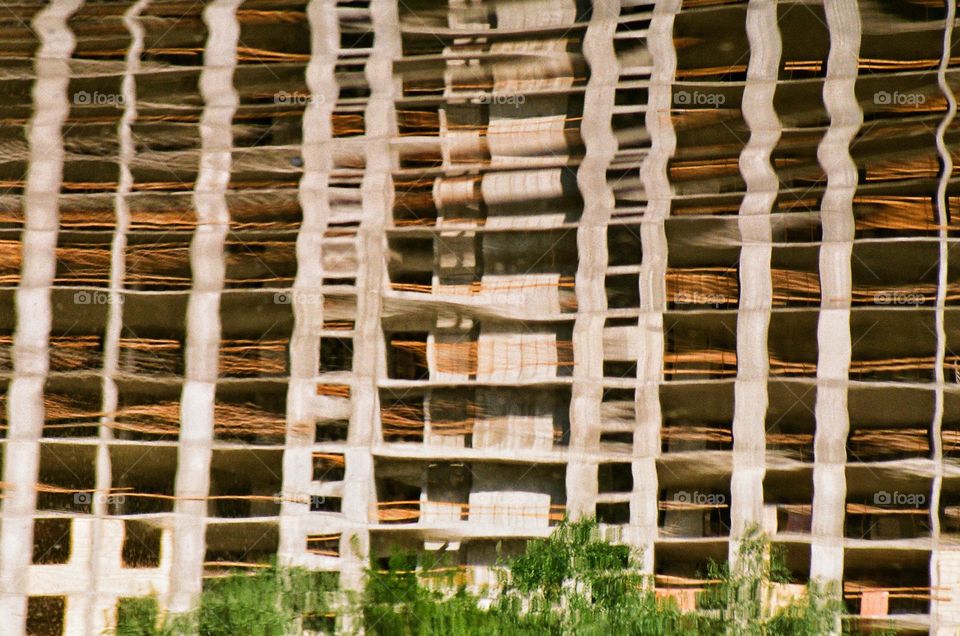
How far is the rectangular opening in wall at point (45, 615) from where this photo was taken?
1478 centimetres

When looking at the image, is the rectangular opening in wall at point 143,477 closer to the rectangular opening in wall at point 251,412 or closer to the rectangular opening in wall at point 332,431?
the rectangular opening in wall at point 251,412

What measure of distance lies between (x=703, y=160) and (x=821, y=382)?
3605mm

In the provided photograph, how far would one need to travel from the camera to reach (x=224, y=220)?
49.3 feet

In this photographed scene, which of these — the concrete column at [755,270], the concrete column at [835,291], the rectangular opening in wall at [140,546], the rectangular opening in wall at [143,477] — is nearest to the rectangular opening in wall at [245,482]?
the rectangular opening in wall at [143,477]

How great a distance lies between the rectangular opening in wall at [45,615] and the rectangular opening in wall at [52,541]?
546 mm

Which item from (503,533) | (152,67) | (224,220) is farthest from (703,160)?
(152,67)

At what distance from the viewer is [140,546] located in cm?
1487

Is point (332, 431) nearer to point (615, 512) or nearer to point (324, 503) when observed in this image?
point (324, 503)

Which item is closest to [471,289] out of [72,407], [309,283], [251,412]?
[309,283]

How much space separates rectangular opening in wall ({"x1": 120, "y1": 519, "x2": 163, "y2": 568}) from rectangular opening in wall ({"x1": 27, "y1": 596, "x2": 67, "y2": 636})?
1108mm

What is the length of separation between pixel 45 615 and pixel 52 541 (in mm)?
1069

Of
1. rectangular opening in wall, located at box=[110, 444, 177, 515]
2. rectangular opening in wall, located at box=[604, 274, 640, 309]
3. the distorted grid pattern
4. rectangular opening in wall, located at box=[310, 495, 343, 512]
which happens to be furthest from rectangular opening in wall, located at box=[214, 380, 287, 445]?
rectangular opening in wall, located at box=[604, 274, 640, 309]

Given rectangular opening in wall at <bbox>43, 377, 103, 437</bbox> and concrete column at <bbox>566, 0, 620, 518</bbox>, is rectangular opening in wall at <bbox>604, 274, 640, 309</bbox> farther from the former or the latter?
rectangular opening in wall at <bbox>43, 377, 103, 437</bbox>

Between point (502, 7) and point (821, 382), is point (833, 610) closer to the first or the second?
point (821, 382)
